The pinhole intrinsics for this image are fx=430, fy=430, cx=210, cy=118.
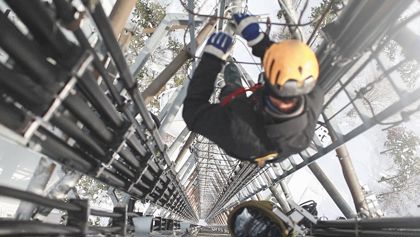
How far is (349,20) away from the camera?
279 centimetres

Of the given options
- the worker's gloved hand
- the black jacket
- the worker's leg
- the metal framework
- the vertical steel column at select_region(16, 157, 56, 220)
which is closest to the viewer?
the metal framework

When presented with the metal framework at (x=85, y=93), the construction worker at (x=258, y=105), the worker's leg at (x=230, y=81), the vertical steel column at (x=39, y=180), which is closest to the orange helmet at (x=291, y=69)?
the construction worker at (x=258, y=105)

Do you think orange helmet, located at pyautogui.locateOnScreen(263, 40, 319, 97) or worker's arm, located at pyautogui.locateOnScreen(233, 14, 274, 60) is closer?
orange helmet, located at pyautogui.locateOnScreen(263, 40, 319, 97)

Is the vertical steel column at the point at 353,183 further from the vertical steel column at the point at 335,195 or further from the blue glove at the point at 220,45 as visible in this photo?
the blue glove at the point at 220,45

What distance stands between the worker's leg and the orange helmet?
2.78 feet

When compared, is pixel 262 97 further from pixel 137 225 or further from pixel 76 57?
pixel 137 225

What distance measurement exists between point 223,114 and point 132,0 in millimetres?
1733

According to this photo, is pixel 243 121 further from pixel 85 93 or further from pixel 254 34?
pixel 85 93

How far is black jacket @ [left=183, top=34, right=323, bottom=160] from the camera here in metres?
3.31

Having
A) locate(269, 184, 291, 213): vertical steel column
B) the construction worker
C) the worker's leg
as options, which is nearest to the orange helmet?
the construction worker

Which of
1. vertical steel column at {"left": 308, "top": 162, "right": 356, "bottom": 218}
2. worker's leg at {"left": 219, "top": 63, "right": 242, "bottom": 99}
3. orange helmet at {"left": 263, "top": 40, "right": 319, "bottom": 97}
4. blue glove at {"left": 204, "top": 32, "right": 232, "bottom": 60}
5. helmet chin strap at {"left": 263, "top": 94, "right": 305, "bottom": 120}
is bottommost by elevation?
vertical steel column at {"left": 308, "top": 162, "right": 356, "bottom": 218}

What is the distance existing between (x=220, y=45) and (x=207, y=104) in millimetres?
505

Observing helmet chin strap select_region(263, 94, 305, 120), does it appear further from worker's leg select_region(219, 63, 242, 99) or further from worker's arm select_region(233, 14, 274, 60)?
worker's leg select_region(219, 63, 242, 99)

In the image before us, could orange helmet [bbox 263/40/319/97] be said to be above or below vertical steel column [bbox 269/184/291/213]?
above
